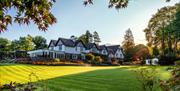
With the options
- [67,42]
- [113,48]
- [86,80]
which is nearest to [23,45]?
[67,42]

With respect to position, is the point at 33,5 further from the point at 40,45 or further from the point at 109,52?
the point at 40,45

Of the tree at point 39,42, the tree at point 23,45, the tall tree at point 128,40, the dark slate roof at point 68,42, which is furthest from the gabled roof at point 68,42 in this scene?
the tree at point 39,42

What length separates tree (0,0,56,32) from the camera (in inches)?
221

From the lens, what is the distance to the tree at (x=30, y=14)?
562 centimetres

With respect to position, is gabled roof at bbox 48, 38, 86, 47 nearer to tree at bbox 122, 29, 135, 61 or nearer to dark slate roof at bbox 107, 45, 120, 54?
dark slate roof at bbox 107, 45, 120, 54

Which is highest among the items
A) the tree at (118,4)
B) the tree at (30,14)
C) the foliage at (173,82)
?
the tree at (118,4)

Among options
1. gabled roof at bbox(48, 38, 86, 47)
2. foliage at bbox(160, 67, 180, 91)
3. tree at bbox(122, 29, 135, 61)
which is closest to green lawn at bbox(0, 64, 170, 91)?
foliage at bbox(160, 67, 180, 91)

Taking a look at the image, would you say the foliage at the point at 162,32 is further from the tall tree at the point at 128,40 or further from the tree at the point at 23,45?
the tree at the point at 23,45

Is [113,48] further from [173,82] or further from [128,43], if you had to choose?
[173,82]

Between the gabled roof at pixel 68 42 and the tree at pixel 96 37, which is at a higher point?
the tree at pixel 96 37

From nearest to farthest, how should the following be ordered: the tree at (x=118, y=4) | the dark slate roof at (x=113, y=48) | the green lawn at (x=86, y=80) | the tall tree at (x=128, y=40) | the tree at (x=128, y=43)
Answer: the tree at (x=118, y=4)
the green lawn at (x=86, y=80)
the tree at (x=128, y=43)
the dark slate roof at (x=113, y=48)
the tall tree at (x=128, y=40)

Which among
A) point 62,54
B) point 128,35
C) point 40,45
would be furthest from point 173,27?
point 40,45

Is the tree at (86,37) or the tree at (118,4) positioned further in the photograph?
the tree at (86,37)

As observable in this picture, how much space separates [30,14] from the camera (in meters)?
5.89
